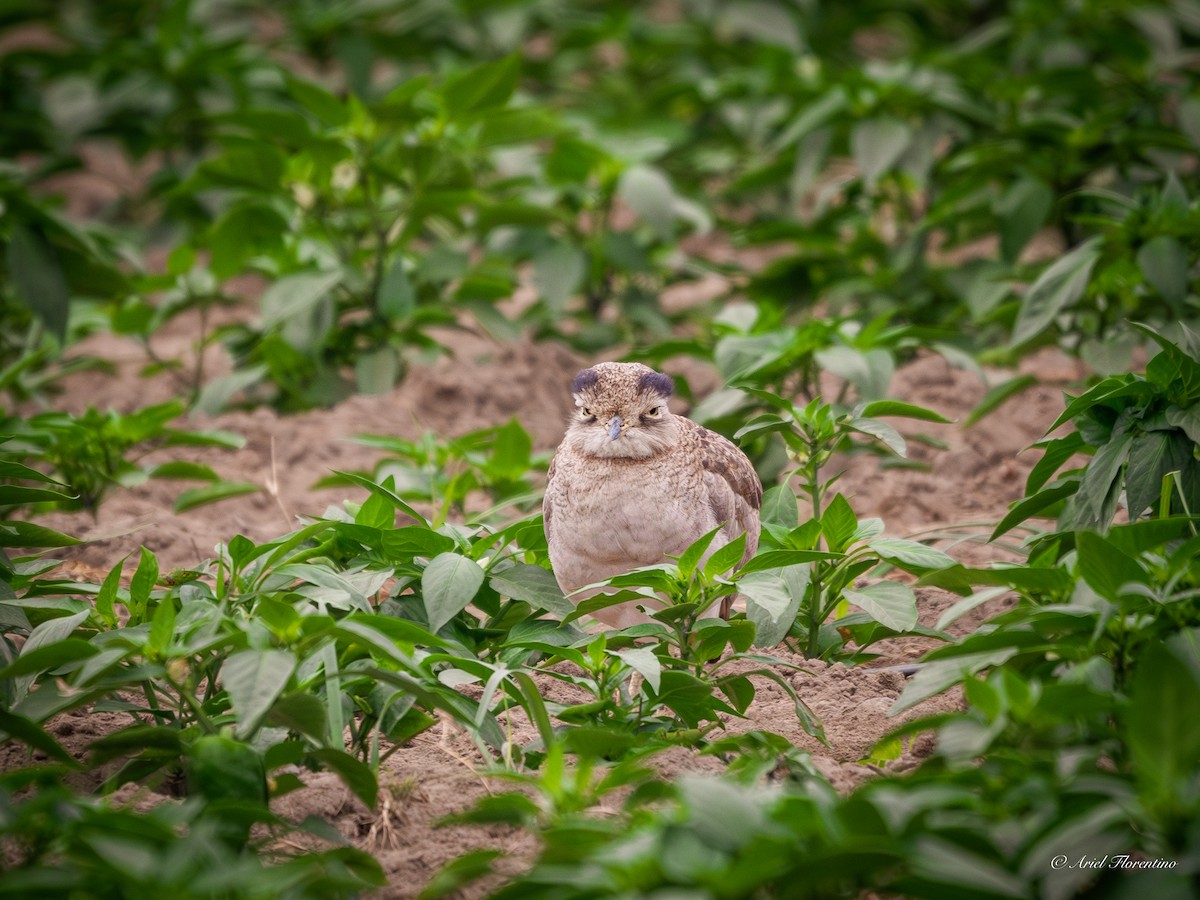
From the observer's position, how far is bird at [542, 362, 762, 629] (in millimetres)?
3734

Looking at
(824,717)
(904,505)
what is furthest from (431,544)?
(904,505)

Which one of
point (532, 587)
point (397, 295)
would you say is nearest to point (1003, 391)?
point (532, 587)

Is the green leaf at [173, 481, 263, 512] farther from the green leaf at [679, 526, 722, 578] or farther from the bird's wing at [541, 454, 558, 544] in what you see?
the green leaf at [679, 526, 722, 578]

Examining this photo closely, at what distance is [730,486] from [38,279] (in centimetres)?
311

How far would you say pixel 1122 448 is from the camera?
3400 mm

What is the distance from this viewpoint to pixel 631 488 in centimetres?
379

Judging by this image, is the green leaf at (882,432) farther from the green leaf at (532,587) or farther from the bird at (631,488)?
the green leaf at (532,587)

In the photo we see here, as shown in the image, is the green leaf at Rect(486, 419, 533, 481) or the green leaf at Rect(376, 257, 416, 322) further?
the green leaf at Rect(376, 257, 416, 322)

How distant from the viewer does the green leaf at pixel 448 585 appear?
10.5 feet

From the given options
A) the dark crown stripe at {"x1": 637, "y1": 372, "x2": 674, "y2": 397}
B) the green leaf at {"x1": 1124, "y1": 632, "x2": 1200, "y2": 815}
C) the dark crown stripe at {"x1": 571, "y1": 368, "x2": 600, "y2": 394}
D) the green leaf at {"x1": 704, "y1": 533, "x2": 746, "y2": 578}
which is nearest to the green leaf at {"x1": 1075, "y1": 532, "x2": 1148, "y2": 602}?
the green leaf at {"x1": 1124, "y1": 632, "x2": 1200, "y2": 815}

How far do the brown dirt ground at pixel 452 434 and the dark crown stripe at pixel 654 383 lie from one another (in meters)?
0.98

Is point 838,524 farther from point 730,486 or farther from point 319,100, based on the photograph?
point 319,100

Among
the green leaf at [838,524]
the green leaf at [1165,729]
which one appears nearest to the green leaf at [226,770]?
the green leaf at [838,524]

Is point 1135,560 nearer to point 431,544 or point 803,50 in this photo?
point 431,544
